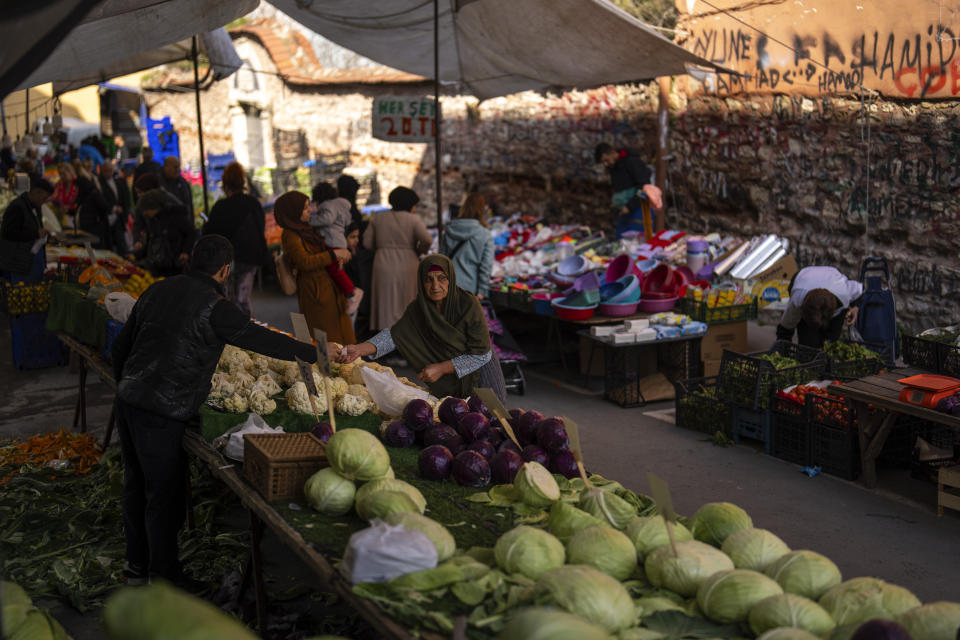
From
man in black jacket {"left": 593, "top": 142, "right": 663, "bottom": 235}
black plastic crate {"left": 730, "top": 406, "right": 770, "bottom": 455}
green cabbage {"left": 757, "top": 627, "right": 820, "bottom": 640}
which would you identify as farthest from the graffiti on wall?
green cabbage {"left": 757, "top": 627, "right": 820, "bottom": 640}

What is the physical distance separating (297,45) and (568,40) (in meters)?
15.6

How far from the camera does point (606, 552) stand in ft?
9.26

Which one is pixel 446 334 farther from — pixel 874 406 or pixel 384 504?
pixel 874 406

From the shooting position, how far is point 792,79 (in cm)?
1033

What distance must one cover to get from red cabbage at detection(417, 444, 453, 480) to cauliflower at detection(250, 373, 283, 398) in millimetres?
1191

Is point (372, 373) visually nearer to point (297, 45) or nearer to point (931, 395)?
point (931, 395)

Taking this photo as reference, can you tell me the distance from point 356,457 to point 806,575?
1.57 meters

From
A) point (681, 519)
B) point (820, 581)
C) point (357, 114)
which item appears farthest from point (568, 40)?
point (357, 114)

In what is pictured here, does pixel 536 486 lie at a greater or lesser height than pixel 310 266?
lesser

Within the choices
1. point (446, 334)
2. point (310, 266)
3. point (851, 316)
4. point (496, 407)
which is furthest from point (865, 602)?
point (310, 266)

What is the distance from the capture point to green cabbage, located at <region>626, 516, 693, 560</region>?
296 centimetres

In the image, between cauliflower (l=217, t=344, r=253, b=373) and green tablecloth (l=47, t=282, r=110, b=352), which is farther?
green tablecloth (l=47, t=282, r=110, b=352)

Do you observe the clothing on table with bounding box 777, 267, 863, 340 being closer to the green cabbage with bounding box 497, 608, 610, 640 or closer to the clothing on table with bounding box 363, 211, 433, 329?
the clothing on table with bounding box 363, 211, 433, 329

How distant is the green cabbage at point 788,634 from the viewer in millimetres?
2312
